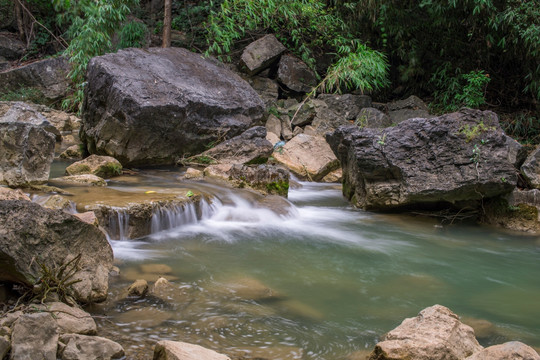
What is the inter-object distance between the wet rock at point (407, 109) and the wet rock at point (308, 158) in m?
2.68

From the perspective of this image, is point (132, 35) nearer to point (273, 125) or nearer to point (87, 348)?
point (273, 125)

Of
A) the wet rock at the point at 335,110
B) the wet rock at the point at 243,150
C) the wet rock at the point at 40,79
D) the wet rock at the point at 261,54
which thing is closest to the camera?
the wet rock at the point at 243,150

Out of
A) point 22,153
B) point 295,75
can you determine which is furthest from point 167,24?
point 22,153

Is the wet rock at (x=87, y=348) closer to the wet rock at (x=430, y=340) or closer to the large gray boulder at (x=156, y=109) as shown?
the wet rock at (x=430, y=340)

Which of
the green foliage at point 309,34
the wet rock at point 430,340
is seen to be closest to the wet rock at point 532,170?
the wet rock at point 430,340

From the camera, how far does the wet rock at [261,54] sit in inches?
498

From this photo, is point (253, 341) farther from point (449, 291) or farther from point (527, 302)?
point (527, 302)

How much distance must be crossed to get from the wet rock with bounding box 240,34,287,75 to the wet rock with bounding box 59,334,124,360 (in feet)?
35.5

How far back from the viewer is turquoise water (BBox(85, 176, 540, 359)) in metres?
3.08

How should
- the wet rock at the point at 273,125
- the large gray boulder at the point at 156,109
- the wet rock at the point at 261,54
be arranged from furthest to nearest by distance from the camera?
the wet rock at the point at 261,54 → the wet rock at the point at 273,125 → the large gray boulder at the point at 156,109

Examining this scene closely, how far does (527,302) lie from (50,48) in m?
16.4

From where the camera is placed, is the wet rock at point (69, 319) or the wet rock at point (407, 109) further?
the wet rock at point (407, 109)

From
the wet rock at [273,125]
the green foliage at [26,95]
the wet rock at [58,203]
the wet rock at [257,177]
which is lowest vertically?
the wet rock at [58,203]

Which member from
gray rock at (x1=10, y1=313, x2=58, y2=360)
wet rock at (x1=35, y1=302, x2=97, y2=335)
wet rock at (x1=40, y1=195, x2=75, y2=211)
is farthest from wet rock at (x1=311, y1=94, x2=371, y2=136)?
gray rock at (x1=10, y1=313, x2=58, y2=360)
